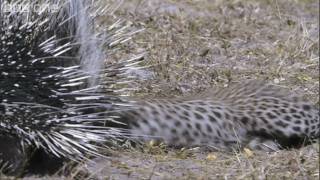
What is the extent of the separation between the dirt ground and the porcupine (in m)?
0.22

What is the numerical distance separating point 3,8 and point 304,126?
7.16 feet

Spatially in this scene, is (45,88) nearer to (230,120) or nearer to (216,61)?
(230,120)

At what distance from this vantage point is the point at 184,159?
5234mm

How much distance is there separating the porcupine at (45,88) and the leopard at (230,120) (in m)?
0.51

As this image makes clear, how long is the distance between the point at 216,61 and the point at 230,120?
1.78 m

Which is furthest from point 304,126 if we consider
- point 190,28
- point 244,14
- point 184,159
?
point 244,14

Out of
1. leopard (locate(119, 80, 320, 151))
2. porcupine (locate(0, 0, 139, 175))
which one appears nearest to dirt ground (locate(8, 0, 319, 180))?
leopard (locate(119, 80, 320, 151))

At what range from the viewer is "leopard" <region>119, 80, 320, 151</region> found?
5402 millimetres

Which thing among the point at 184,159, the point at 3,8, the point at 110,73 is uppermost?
the point at 3,8

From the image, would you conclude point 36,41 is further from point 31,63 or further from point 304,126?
point 304,126

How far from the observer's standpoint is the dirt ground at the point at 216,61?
16.1ft

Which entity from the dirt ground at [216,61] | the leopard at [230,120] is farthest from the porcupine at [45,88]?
the leopard at [230,120]

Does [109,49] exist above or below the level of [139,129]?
above

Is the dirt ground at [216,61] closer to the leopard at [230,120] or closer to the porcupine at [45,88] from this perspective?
the leopard at [230,120]
